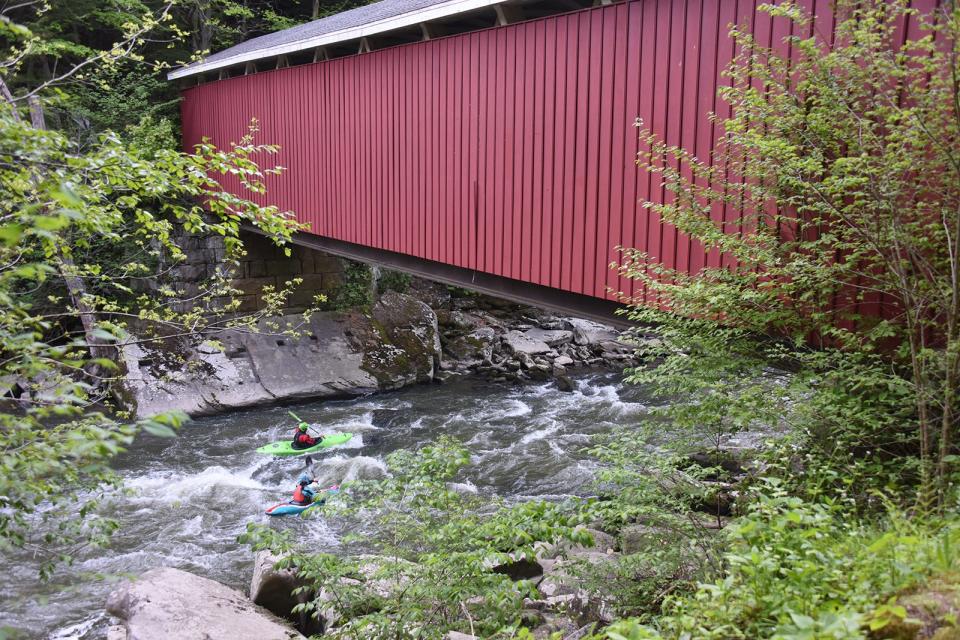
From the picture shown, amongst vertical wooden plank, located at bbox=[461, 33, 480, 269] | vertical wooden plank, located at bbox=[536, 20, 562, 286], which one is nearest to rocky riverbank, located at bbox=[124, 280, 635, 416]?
vertical wooden plank, located at bbox=[461, 33, 480, 269]

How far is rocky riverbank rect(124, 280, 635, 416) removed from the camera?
434 inches

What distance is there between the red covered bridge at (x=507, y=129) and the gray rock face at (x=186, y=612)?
319cm

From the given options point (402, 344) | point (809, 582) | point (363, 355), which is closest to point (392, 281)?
point (402, 344)

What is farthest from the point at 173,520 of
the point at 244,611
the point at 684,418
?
the point at 684,418

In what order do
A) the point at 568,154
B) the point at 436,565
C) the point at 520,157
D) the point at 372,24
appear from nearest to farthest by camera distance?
the point at 436,565, the point at 568,154, the point at 520,157, the point at 372,24

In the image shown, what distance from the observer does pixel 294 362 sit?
11914 millimetres

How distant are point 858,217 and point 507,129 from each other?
359cm

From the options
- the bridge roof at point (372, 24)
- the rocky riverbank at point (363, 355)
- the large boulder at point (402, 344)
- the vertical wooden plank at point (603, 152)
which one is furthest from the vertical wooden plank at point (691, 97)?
the large boulder at point (402, 344)

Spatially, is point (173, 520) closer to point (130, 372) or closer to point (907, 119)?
point (130, 372)

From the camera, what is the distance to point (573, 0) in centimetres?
653

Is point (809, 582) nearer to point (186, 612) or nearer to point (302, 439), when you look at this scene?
point (186, 612)

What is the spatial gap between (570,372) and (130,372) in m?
7.35

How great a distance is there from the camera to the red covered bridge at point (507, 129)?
5.04m

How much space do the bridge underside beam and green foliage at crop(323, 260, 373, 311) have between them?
344 cm
